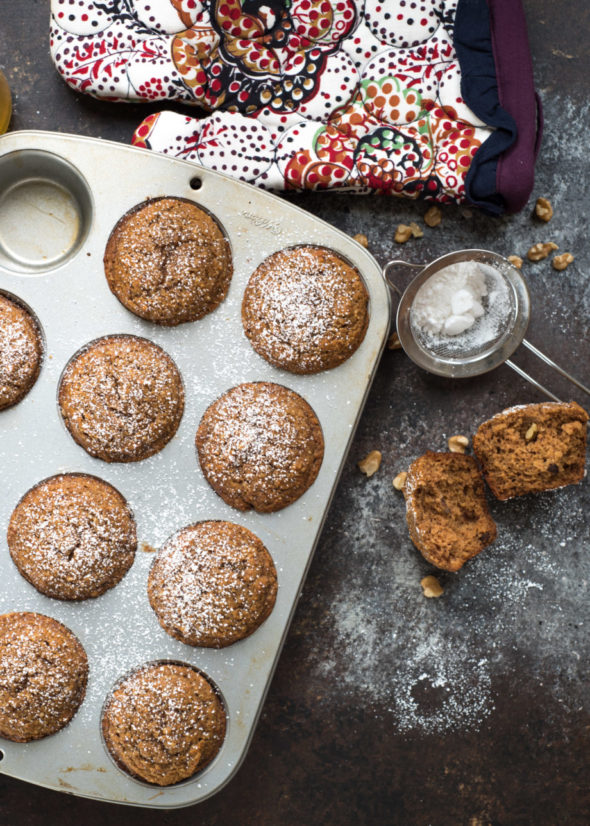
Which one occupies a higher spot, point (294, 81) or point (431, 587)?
point (294, 81)

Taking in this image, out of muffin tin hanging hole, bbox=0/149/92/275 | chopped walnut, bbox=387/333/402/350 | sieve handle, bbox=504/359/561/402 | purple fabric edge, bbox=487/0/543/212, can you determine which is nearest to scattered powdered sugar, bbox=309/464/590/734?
sieve handle, bbox=504/359/561/402

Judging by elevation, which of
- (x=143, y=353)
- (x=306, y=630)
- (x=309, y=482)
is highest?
(x=143, y=353)

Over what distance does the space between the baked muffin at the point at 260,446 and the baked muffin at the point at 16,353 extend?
51 centimetres

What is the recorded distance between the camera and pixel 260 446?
6.30 ft

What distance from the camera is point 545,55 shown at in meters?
2.27

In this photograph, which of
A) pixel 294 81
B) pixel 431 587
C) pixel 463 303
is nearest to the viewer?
pixel 463 303

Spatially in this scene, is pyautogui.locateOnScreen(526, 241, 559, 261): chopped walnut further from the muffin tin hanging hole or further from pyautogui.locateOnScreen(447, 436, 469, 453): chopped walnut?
the muffin tin hanging hole

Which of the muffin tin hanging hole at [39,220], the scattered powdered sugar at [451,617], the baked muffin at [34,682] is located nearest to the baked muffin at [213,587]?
the baked muffin at [34,682]

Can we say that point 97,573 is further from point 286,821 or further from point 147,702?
point 286,821

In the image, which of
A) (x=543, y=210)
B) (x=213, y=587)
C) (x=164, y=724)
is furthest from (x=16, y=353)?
(x=543, y=210)

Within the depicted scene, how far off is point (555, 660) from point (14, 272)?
2135 millimetres

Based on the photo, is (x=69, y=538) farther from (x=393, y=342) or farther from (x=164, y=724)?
(x=393, y=342)

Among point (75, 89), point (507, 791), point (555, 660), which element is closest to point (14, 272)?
point (75, 89)

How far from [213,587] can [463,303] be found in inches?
43.9
